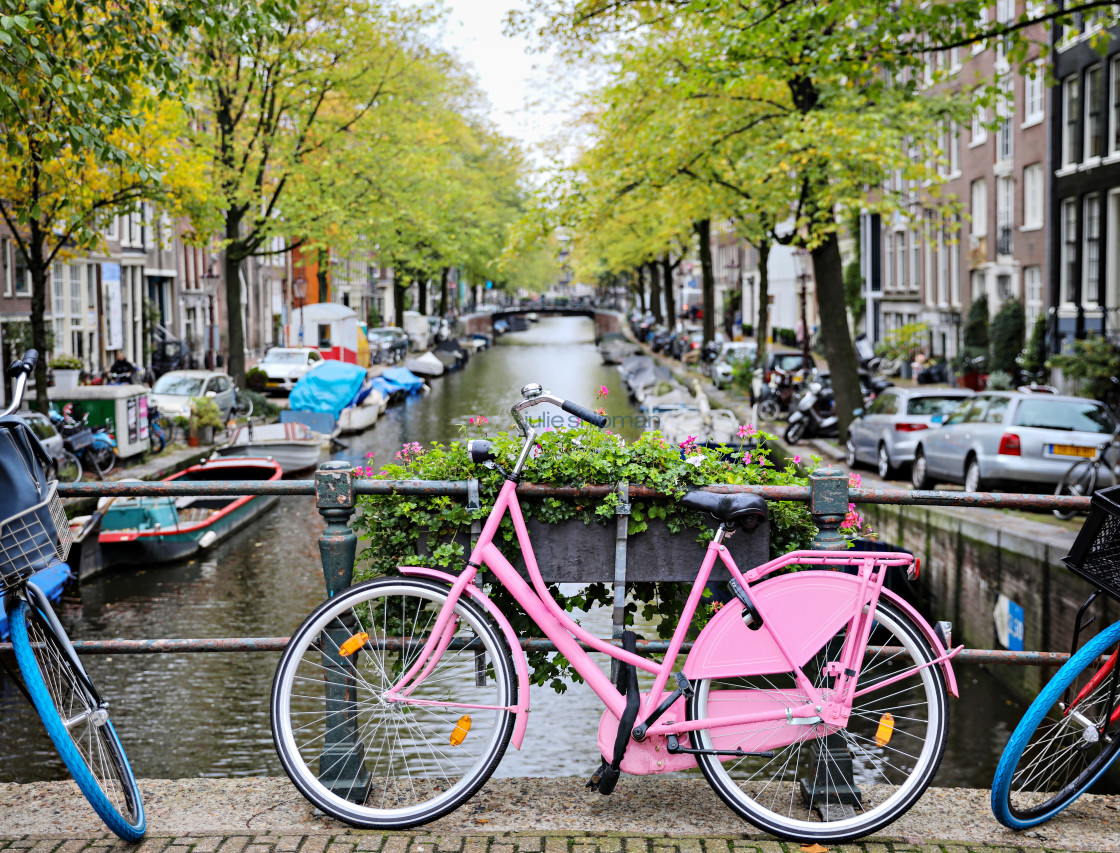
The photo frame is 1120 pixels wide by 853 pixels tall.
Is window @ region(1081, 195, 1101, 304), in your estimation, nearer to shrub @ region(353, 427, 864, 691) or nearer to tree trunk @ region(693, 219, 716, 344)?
tree trunk @ region(693, 219, 716, 344)

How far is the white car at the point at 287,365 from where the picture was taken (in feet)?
119

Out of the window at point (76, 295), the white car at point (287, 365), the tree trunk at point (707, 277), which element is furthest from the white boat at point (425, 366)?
the window at point (76, 295)

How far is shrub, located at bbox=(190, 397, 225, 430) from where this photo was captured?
82.0 feet

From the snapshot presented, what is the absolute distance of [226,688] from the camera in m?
11.7

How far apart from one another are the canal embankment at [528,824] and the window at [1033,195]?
31226 mm

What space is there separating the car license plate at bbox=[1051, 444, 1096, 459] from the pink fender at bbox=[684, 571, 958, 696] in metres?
12.4

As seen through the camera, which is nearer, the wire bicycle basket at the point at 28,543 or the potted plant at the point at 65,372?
the wire bicycle basket at the point at 28,543

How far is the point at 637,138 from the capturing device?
821 inches

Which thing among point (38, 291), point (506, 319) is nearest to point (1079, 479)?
point (38, 291)

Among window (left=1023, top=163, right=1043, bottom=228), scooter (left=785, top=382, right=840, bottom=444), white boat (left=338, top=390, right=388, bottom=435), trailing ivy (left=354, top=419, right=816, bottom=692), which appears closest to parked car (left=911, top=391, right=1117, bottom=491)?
scooter (left=785, top=382, right=840, bottom=444)

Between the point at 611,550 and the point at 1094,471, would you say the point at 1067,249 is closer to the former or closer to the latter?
the point at 1094,471

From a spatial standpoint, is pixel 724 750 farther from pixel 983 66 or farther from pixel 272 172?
pixel 983 66

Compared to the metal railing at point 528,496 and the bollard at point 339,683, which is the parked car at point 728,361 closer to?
the metal railing at point 528,496

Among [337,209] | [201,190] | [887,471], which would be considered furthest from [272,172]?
[887,471]
